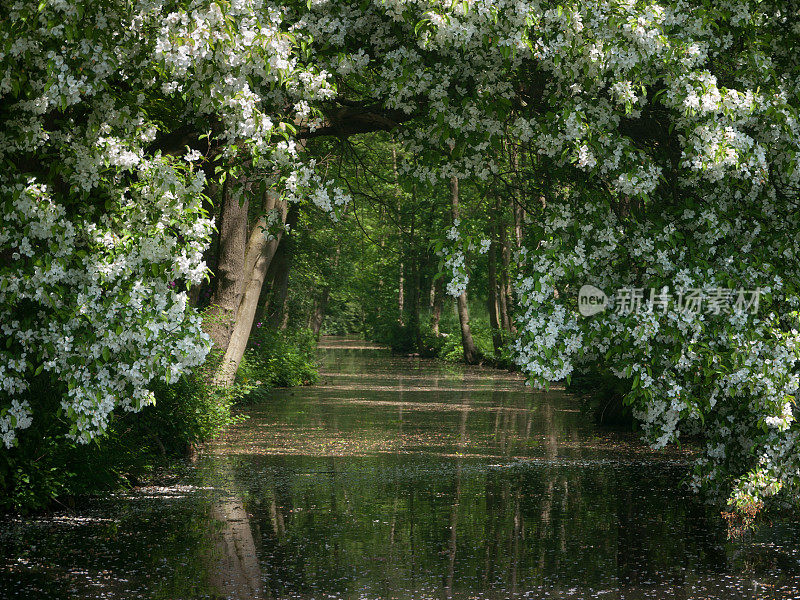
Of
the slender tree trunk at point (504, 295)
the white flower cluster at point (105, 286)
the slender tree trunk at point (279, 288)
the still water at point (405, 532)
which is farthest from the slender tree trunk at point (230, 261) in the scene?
the slender tree trunk at point (504, 295)

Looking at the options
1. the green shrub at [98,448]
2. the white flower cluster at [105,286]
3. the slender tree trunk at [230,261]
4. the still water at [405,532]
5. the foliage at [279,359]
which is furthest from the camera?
the foliage at [279,359]

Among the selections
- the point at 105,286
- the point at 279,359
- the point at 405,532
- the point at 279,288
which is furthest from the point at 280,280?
the point at 105,286

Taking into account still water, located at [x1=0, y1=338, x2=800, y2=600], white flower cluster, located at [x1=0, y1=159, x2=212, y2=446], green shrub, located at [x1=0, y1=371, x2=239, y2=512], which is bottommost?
still water, located at [x1=0, y1=338, x2=800, y2=600]

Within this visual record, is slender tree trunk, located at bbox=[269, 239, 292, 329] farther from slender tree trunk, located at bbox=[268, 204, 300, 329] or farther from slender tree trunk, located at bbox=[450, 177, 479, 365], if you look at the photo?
slender tree trunk, located at bbox=[450, 177, 479, 365]

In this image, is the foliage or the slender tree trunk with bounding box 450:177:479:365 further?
the slender tree trunk with bounding box 450:177:479:365

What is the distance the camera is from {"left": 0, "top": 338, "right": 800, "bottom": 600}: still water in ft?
21.6

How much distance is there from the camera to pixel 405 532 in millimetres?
8359

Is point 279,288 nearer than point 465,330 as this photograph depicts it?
Yes

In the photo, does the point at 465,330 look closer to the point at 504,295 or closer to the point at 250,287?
the point at 504,295

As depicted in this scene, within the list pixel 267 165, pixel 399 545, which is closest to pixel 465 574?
pixel 399 545

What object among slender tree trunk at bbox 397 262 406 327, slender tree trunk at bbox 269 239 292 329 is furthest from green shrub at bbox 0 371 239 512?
slender tree trunk at bbox 397 262 406 327

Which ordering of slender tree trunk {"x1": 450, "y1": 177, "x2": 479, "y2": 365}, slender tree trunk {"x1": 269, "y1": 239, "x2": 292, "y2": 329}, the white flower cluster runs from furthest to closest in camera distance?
slender tree trunk {"x1": 450, "y1": 177, "x2": 479, "y2": 365} < slender tree trunk {"x1": 269, "y1": 239, "x2": 292, "y2": 329} < the white flower cluster

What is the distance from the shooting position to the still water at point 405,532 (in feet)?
21.6

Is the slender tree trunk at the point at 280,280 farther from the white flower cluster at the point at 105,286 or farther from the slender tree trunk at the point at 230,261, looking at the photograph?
the white flower cluster at the point at 105,286
